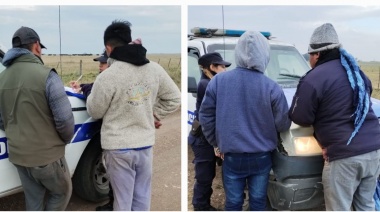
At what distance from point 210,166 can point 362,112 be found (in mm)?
1479

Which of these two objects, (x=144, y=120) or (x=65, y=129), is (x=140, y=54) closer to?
(x=144, y=120)

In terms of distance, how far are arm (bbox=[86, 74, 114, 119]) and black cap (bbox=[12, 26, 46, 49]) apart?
642 millimetres

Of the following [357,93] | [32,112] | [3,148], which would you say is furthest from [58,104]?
[357,93]

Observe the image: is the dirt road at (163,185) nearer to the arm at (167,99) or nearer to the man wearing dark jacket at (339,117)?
the arm at (167,99)

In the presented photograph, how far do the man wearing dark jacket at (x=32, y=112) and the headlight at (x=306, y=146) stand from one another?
5.76 feet

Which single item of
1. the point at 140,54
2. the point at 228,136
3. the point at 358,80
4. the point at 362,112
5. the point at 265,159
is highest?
the point at 140,54

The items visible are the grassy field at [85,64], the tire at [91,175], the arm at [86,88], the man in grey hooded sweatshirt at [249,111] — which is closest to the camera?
the man in grey hooded sweatshirt at [249,111]

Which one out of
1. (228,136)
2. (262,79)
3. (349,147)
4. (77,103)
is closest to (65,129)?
(77,103)

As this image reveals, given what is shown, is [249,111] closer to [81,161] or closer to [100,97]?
[100,97]

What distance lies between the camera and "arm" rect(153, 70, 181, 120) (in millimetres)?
3206

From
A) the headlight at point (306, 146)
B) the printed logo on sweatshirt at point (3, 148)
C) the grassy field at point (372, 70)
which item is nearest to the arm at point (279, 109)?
the headlight at point (306, 146)

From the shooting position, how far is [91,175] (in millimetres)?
3803

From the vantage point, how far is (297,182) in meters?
2.96

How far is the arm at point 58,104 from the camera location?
2.87m
